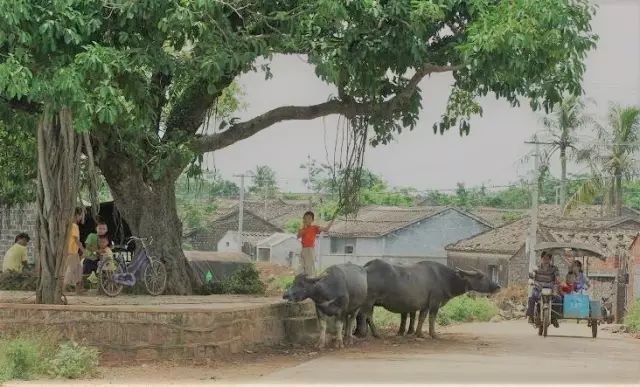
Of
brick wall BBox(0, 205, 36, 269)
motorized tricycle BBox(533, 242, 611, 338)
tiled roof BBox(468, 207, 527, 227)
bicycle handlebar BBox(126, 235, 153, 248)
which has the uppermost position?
tiled roof BBox(468, 207, 527, 227)

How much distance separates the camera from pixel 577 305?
659 inches

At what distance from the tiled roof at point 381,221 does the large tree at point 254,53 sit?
23408 millimetres

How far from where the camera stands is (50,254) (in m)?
13.5

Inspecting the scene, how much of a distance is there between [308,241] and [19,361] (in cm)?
574

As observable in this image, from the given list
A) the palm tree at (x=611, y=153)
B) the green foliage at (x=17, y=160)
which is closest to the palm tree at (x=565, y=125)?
the palm tree at (x=611, y=153)

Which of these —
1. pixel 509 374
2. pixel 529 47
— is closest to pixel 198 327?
pixel 509 374

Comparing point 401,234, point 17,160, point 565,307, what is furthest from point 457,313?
point 401,234

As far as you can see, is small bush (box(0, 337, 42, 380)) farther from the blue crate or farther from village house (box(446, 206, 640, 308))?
village house (box(446, 206, 640, 308))

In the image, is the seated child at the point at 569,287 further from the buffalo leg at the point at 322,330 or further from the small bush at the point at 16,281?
the small bush at the point at 16,281

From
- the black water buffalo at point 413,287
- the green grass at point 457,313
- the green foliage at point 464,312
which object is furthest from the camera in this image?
the green foliage at point 464,312

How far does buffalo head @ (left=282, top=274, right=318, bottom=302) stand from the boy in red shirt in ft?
3.95

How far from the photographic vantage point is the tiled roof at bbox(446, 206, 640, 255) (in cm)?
2908

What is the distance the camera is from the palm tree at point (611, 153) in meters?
36.5

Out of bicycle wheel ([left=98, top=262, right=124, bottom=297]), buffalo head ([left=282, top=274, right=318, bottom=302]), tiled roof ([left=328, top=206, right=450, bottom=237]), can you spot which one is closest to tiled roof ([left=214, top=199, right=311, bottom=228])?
tiled roof ([left=328, top=206, right=450, bottom=237])
